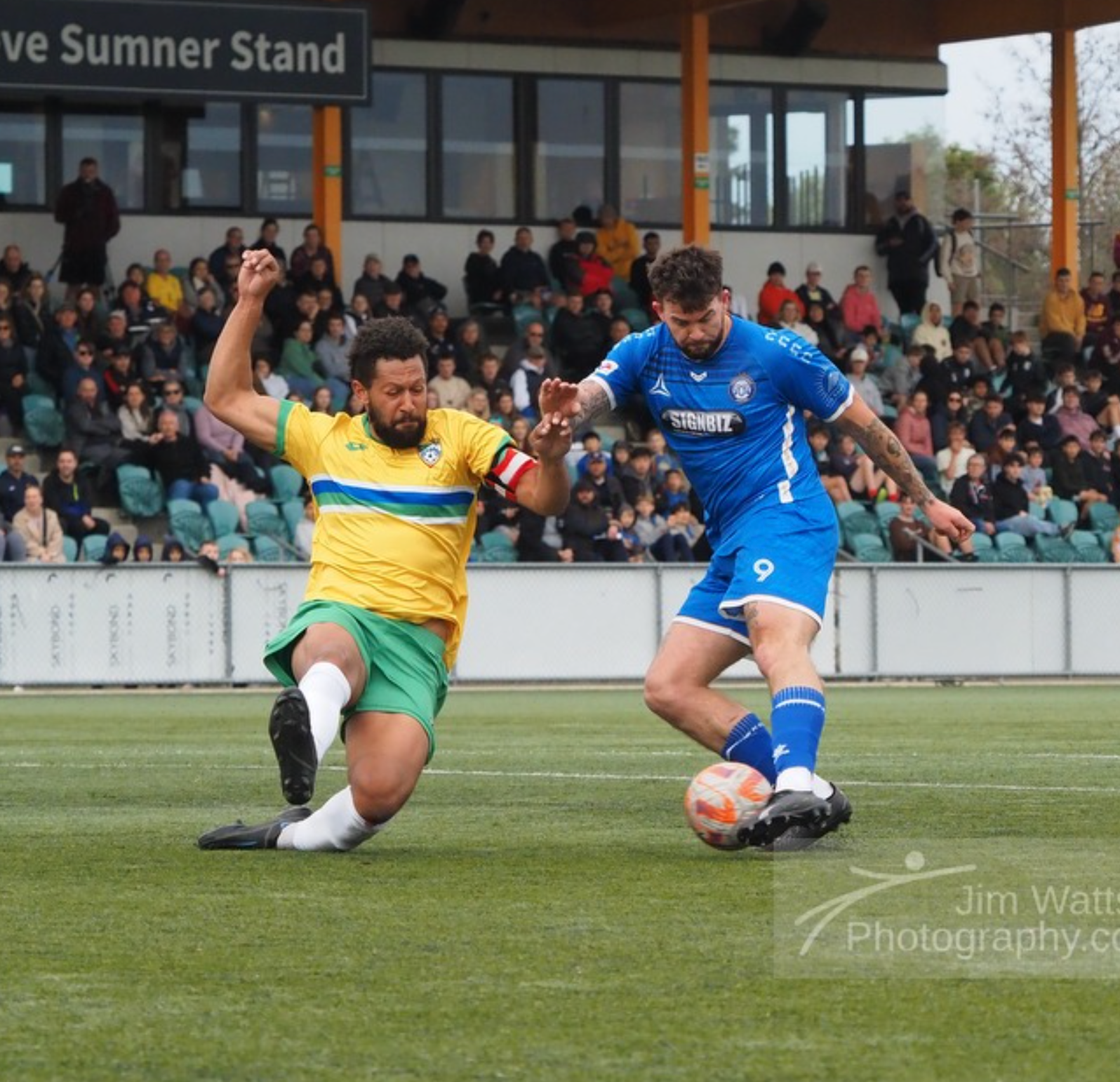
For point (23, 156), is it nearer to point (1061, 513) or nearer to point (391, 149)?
point (391, 149)

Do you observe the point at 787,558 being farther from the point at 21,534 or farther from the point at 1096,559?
the point at 1096,559

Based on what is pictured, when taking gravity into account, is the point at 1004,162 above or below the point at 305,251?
above

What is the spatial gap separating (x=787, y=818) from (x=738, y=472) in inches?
53.7

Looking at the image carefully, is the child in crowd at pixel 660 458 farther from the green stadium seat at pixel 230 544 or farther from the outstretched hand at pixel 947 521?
the outstretched hand at pixel 947 521

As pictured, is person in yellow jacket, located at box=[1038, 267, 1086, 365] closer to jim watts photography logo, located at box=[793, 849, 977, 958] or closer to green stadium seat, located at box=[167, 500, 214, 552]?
green stadium seat, located at box=[167, 500, 214, 552]

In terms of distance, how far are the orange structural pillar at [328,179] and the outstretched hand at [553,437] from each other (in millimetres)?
19706

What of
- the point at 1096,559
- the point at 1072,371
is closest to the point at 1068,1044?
the point at 1096,559

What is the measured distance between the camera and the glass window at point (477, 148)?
3030 cm

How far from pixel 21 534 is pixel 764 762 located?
43.8ft

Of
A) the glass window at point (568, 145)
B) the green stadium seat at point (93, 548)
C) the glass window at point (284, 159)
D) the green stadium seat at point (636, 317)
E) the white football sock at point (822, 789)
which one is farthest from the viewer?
the glass window at point (568, 145)

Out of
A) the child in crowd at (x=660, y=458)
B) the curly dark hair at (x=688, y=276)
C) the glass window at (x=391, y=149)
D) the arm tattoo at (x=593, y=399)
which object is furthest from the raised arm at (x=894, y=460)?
the glass window at (x=391, y=149)

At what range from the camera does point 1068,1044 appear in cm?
426

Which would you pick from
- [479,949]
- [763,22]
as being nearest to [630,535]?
[763,22]

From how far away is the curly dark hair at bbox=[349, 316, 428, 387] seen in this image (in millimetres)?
7555
